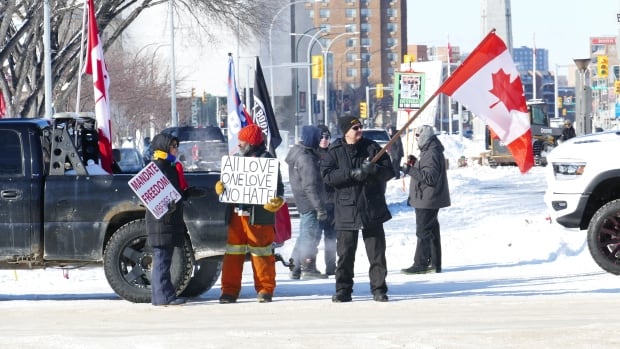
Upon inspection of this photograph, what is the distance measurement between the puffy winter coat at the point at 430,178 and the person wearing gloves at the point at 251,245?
3.62m

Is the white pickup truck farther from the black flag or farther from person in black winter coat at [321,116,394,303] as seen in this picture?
the black flag

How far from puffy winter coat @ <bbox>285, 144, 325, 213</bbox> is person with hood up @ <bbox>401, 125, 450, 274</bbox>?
1.13 meters

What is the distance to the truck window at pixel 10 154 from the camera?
13.3m

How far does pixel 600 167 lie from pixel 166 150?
4808 millimetres

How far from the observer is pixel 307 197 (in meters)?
16.1

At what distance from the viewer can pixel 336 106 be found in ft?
516

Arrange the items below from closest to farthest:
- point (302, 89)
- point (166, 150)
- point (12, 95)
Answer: point (166, 150) < point (12, 95) < point (302, 89)

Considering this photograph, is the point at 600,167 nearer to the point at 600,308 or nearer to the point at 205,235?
the point at 600,308

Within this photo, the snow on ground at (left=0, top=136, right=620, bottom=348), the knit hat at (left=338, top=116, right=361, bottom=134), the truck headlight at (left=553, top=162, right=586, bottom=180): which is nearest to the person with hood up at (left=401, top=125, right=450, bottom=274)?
the snow on ground at (left=0, top=136, right=620, bottom=348)

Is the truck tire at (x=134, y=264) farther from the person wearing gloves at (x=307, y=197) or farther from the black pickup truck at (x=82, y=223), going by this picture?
the person wearing gloves at (x=307, y=197)

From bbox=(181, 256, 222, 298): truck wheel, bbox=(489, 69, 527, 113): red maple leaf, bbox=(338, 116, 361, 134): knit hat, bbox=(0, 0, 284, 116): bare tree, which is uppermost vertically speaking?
bbox=(0, 0, 284, 116): bare tree

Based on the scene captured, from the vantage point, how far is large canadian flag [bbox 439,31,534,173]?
13602 millimetres

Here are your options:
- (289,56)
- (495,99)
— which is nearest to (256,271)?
(495,99)

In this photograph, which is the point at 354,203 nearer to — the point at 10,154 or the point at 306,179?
the point at 306,179
